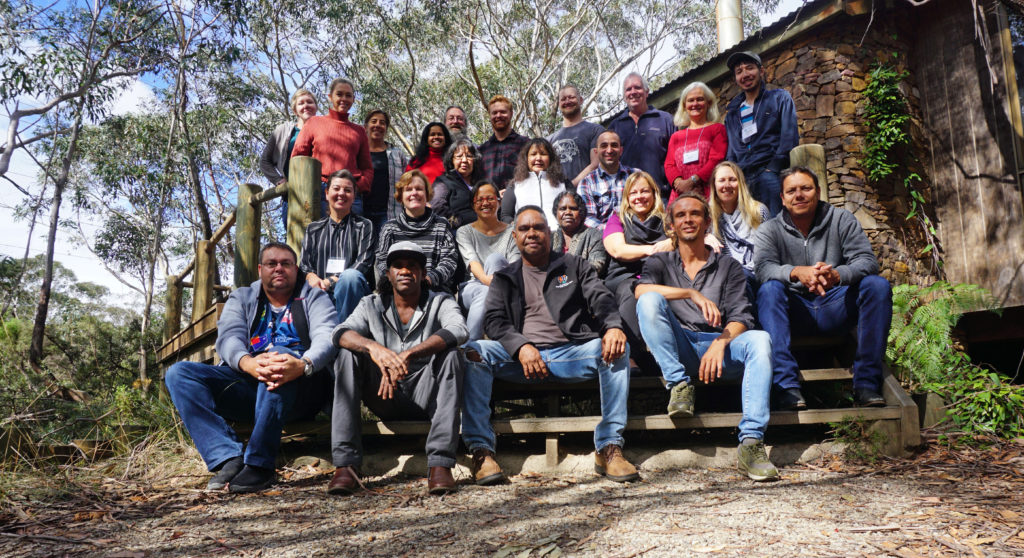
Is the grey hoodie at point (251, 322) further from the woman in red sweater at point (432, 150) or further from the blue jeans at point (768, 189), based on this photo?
the blue jeans at point (768, 189)

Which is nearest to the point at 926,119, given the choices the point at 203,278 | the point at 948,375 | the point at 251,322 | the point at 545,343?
the point at 948,375

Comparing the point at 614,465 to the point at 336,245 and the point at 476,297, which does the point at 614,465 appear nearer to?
the point at 476,297

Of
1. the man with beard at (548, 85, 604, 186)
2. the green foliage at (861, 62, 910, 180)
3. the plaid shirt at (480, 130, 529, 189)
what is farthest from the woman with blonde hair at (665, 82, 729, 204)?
the green foliage at (861, 62, 910, 180)

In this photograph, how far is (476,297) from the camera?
475 cm

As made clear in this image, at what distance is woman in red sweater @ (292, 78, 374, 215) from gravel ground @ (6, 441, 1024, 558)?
10.4ft

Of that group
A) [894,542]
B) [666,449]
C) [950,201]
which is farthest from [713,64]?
[894,542]

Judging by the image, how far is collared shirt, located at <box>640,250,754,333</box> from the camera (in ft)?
13.3

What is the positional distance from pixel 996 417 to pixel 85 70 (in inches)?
553

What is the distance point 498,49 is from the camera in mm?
16375

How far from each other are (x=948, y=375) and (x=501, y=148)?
4.12m

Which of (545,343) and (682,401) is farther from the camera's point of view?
(545,343)

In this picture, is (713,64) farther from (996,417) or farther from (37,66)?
(37,66)

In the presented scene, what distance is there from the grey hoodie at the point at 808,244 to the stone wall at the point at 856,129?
3593 millimetres

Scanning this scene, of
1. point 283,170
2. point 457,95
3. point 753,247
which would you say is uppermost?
point 457,95
